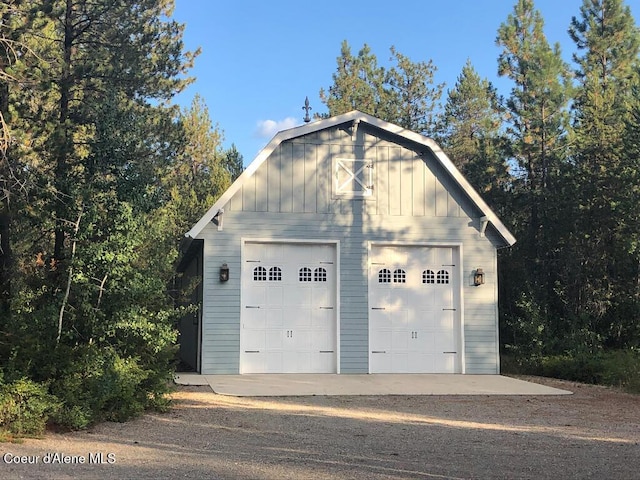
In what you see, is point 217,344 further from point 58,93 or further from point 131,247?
point 58,93

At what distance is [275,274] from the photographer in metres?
11.9

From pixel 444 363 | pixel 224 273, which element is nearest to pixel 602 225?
pixel 444 363

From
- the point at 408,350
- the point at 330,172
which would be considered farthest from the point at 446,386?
the point at 330,172

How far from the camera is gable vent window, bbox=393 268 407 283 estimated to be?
12281 mm

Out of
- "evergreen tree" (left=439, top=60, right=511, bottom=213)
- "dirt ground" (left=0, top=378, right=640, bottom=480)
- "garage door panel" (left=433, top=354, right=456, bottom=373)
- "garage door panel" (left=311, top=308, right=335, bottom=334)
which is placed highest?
"evergreen tree" (left=439, top=60, right=511, bottom=213)

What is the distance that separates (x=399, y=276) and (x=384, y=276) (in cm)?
30

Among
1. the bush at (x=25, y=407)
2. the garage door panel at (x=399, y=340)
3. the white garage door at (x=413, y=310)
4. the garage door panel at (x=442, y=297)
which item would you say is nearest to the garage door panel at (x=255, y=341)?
the white garage door at (x=413, y=310)

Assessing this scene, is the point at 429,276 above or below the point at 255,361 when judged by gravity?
above

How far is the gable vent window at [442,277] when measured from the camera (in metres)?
12.4

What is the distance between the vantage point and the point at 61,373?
7.11m

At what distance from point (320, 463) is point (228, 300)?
643 centimetres

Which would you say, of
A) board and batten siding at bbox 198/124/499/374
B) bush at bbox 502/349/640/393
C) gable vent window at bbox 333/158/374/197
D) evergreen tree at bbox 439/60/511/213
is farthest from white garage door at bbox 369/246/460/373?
evergreen tree at bbox 439/60/511/213

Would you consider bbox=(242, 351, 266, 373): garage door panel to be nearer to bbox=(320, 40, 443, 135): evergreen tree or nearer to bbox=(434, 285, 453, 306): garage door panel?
bbox=(434, 285, 453, 306): garage door panel

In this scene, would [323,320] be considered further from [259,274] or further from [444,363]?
[444,363]
